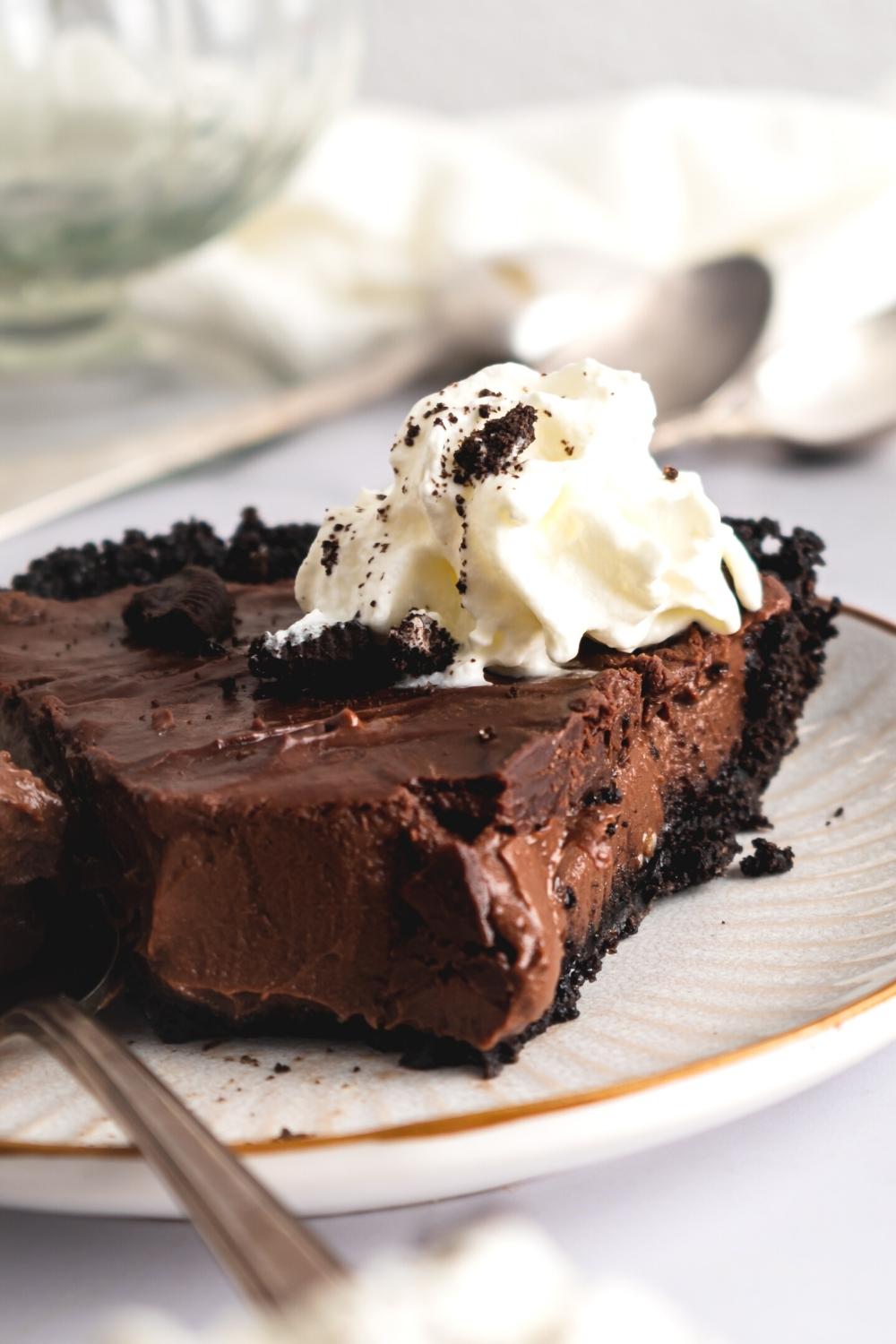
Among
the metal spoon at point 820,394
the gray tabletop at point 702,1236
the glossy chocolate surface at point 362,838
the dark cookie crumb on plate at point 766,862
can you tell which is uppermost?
the metal spoon at point 820,394

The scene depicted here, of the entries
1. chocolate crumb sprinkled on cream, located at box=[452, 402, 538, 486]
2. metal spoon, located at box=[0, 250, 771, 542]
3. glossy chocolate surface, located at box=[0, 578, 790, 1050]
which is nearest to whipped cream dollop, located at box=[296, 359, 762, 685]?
chocolate crumb sprinkled on cream, located at box=[452, 402, 538, 486]

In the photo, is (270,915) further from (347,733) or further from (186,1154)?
(186,1154)

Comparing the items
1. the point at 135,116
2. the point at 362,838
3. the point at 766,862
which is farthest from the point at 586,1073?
the point at 135,116

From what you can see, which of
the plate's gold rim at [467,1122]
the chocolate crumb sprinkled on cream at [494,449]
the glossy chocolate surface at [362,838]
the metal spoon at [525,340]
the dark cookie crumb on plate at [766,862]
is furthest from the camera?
the metal spoon at [525,340]

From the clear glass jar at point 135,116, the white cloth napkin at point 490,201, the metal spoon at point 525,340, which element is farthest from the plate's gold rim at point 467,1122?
the white cloth napkin at point 490,201

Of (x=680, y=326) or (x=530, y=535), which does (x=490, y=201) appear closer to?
(x=680, y=326)

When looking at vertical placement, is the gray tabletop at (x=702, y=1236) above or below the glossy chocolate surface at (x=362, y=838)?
below

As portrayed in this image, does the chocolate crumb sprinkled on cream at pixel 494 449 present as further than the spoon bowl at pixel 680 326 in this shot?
No

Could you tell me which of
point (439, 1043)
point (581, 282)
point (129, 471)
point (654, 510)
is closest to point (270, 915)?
point (439, 1043)

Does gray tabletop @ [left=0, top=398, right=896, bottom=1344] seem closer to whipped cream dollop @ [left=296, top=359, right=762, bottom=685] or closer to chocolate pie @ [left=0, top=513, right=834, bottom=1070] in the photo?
chocolate pie @ [left=0, top=513, right=834, bottom=1070]

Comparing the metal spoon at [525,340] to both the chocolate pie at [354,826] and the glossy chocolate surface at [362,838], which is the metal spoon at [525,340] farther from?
the glossy chocolate surface at [362,838]
